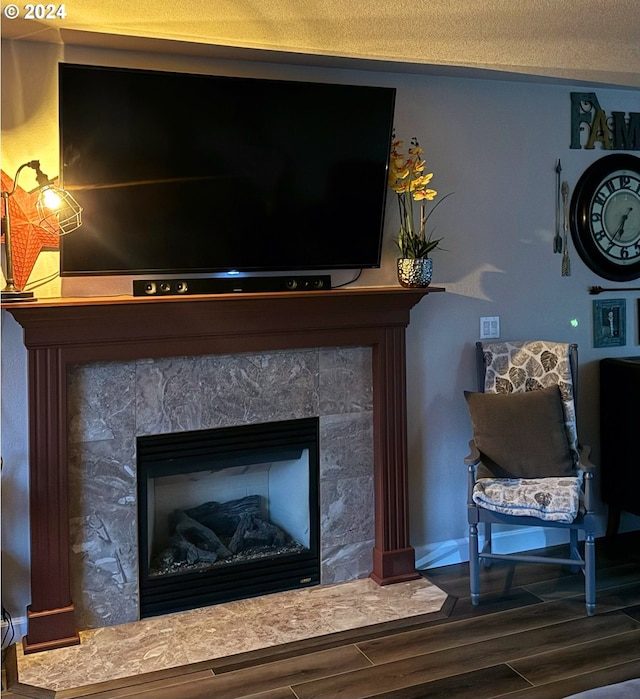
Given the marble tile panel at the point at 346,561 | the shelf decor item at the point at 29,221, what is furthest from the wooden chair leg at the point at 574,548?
the shelf decor item at the point at 29,221

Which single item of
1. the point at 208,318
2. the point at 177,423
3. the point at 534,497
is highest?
the point at 208,318

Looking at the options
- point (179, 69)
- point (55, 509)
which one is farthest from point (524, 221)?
point (55, 509)

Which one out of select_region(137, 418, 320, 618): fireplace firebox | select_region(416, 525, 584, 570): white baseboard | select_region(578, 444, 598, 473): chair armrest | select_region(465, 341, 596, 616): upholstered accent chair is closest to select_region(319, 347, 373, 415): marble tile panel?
select_region(137, 418, 320, 618): fireplace firebox

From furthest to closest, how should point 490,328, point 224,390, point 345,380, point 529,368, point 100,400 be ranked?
point 490,328 → point 529,368 → point 345,380 → point 224,390 → point 100,400

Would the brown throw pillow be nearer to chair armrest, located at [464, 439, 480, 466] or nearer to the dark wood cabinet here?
chair armrest, located at [464, 439, 480, 466]

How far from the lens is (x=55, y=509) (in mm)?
3070

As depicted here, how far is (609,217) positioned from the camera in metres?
4.08

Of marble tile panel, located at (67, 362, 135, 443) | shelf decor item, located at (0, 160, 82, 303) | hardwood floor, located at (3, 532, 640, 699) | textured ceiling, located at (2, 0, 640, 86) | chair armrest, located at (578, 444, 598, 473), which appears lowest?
hardwood floor, located at (3, 532, 640, 699)

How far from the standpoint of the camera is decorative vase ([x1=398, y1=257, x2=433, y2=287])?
11.5ft

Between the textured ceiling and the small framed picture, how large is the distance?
1.13 meters

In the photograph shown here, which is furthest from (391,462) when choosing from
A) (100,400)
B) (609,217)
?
(609,217)

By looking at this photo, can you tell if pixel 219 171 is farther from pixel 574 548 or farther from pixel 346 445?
pixel 574 548

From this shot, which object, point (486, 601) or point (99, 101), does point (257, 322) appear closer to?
point (99, 101)

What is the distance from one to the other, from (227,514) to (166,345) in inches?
35.9
